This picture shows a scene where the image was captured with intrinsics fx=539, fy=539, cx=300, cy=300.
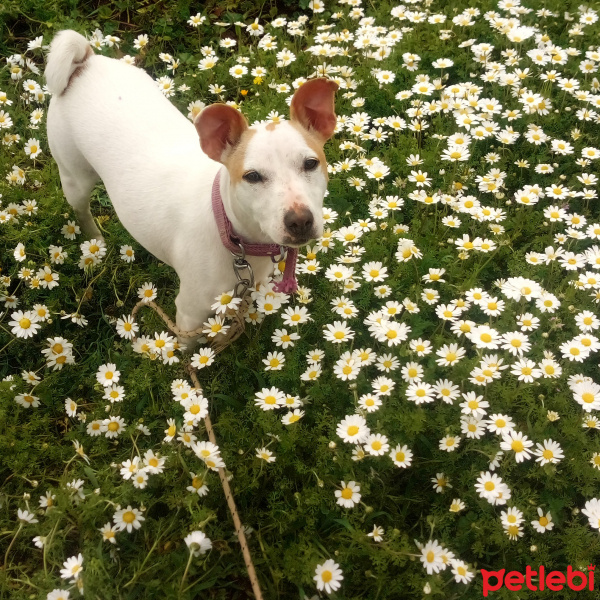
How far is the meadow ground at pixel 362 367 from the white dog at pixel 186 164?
301 mm

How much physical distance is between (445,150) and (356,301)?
4.85 feet

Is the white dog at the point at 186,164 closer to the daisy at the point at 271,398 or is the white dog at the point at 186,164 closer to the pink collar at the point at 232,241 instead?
the pink collar at the point at 232,241

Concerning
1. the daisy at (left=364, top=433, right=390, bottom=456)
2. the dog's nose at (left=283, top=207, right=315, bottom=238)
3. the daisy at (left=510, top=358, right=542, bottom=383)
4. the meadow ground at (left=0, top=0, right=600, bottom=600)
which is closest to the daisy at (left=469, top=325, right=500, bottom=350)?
the meadow ground at (left=0, top=0, right=600, bottom=600)

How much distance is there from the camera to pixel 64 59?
3.33m

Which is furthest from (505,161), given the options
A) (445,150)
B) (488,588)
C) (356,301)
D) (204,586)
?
(204,586)

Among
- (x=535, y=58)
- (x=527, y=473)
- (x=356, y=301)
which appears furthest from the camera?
(x=535, y=58)

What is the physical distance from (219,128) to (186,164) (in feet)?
2.01

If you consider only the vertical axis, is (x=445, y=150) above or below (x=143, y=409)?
above

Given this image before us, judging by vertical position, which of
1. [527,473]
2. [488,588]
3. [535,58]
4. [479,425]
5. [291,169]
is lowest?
[488,588]

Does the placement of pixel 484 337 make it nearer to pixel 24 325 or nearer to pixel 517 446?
pixel 517 446

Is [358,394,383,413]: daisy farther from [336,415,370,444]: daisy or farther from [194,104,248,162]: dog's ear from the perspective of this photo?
[194,104,248,162]: dog's ear

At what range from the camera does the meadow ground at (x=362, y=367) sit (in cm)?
260

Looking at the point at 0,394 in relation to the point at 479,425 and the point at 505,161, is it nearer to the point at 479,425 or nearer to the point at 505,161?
the point at 479,425

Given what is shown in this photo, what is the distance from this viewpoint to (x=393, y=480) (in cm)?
288
